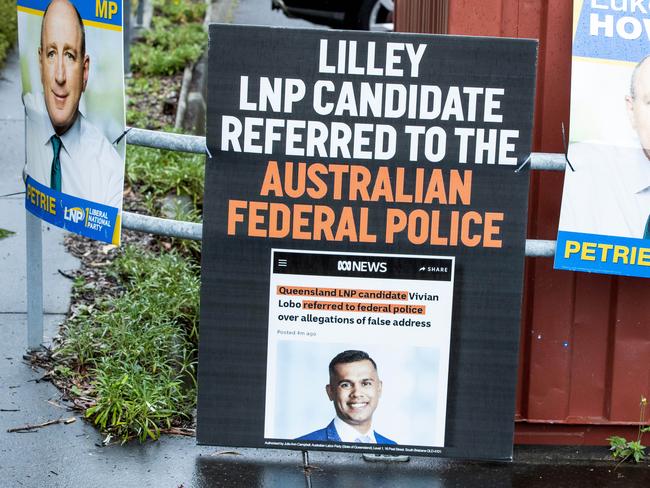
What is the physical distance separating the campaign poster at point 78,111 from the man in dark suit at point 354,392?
1077 millimetres

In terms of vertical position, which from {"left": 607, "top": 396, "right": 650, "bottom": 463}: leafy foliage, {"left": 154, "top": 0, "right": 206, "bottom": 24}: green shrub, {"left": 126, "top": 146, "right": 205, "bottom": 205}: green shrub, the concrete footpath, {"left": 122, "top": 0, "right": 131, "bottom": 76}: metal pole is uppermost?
{"left": 154, "top": 0, "right": 206, "bottom": 24}: green shrub

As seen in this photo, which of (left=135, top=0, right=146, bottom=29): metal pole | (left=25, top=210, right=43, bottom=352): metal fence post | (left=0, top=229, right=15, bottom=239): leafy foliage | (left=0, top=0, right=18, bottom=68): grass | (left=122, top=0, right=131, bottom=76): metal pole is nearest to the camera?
(left=25, top=210, right=43, bottom=352): metal fence post

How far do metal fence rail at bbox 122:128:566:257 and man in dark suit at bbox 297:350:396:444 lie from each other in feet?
2.41

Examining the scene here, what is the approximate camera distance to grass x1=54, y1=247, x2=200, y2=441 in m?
4.58

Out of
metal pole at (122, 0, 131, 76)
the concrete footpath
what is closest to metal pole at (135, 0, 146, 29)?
metal pole at (122, 0, 131, 76)

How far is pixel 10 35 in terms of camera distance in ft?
33.9

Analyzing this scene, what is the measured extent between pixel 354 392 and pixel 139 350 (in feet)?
4.16

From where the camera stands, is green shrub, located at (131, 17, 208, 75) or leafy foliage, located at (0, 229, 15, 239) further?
green shrub, located at (131, 17, 208, 75)

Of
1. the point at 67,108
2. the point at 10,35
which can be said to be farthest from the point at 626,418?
the point at 10,35

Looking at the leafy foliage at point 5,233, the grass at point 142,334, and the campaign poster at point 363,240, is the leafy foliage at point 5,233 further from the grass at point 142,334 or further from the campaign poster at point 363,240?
the campaign poster at point 363,240

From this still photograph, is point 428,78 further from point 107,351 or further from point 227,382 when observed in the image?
point 107,351

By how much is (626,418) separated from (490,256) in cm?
107

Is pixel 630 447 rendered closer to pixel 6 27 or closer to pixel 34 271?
pixel 34 271

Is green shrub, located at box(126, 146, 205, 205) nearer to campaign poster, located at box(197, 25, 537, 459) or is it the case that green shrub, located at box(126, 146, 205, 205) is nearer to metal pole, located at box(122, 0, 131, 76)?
metal pole, located at box(122, 0, 131, 76)
